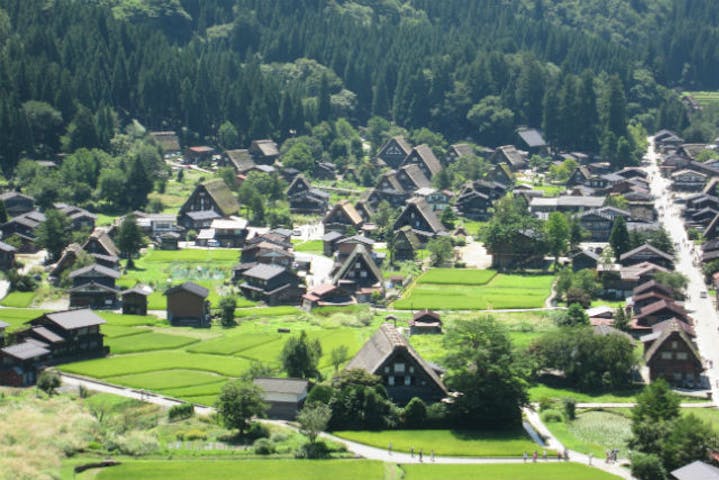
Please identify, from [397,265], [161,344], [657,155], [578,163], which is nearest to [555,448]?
[161,344]

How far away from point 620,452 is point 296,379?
14099 mm

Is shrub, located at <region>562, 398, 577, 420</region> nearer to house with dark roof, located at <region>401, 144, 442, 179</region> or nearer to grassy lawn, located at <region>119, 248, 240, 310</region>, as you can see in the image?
grassy lawn, located at <region>119, 248, 240, 310</region>

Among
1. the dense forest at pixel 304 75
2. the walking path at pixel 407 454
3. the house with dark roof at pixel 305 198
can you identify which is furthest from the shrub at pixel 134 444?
the dense forest at pixel 304 75

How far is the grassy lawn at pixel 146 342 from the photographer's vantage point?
6306 cm

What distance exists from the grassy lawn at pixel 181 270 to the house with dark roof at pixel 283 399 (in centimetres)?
2166

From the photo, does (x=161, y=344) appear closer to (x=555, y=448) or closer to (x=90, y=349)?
(x=90, y=349)

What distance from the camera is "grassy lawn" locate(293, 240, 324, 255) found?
296ft

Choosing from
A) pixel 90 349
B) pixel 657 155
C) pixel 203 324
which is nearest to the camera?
pixel 90 349

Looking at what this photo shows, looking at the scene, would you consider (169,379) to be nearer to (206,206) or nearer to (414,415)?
(414,415)

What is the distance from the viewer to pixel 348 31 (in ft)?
511

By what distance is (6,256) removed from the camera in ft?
263

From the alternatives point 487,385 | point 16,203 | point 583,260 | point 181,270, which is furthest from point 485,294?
point 16,203

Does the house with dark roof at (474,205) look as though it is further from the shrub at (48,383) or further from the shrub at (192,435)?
the shrub at (192,435)

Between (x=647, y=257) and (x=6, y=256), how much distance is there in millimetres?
42089
